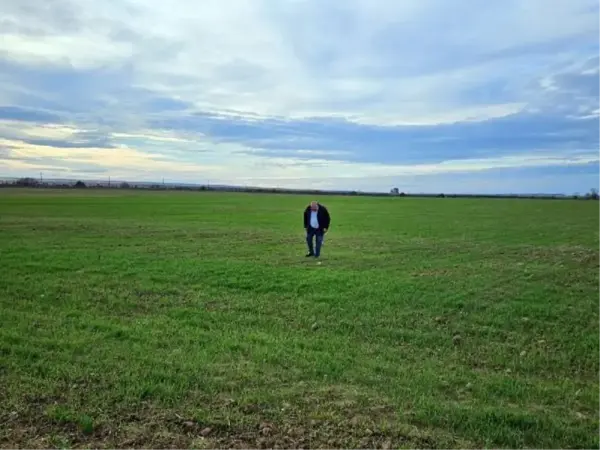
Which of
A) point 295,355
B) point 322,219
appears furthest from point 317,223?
point 295,355

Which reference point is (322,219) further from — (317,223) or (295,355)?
(295,355)

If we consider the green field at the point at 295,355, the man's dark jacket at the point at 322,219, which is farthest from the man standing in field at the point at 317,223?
the green field at the point at 295,355

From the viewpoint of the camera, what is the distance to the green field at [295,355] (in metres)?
5.09

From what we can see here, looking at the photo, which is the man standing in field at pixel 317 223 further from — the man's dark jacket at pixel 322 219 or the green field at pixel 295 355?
the green field at pixel 295 355

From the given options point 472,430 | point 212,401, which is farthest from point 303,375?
point 472,430

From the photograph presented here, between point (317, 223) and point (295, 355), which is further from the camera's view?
point (317, 223)

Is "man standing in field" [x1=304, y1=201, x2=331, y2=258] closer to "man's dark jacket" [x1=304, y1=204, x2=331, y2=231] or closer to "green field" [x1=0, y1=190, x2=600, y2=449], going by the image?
"man's dark jacket" [x1=304, y1=204, x2=331, y2=231]

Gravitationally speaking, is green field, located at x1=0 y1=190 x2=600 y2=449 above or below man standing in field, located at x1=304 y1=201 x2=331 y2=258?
below

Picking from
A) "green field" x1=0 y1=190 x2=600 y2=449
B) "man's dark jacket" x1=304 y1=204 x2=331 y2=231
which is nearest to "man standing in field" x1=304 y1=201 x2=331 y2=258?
"man's dark jacket" x1=304 y1=204 x2=331 y2=231

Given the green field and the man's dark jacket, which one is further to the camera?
→ the man's dark jacket

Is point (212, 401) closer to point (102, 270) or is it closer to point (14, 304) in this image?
point (14, 304)

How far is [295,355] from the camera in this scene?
738 centimetres

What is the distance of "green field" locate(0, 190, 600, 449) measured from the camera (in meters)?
5.09

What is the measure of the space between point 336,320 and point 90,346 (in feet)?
14.2
